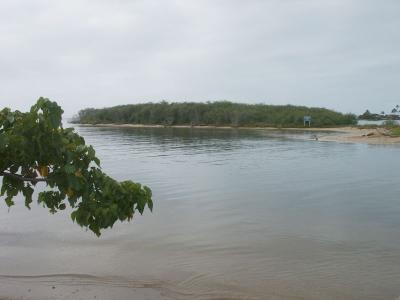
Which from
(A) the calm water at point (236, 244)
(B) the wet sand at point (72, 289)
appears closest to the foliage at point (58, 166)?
(B) the wet sand at point (72, 289)

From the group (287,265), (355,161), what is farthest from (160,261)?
(355,161)

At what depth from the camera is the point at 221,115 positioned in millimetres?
109938

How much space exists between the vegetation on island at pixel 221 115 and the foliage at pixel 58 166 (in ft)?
309

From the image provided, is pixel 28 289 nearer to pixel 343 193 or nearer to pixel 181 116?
pixel 343 193

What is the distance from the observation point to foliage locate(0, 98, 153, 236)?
4.36m

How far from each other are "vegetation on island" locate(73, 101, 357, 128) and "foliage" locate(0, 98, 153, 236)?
9431 cm

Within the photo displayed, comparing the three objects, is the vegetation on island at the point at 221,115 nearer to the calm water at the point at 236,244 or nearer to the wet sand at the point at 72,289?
the calm water at the point at 236,244

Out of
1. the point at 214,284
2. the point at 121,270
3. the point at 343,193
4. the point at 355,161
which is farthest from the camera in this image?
the point at 355,161

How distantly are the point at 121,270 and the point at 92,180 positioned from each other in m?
3.95

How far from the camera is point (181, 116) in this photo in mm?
117625

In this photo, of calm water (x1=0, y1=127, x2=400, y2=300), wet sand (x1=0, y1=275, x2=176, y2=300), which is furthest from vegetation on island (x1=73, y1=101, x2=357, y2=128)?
wet sand (x1=0, y1=275, x2=176, y2=300)

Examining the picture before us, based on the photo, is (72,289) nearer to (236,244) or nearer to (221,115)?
(236,244)

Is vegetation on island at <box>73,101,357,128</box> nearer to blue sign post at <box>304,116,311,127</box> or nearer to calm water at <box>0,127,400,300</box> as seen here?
blue sign post at <box>304,116,311,127</box>

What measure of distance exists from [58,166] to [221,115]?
347 ft
